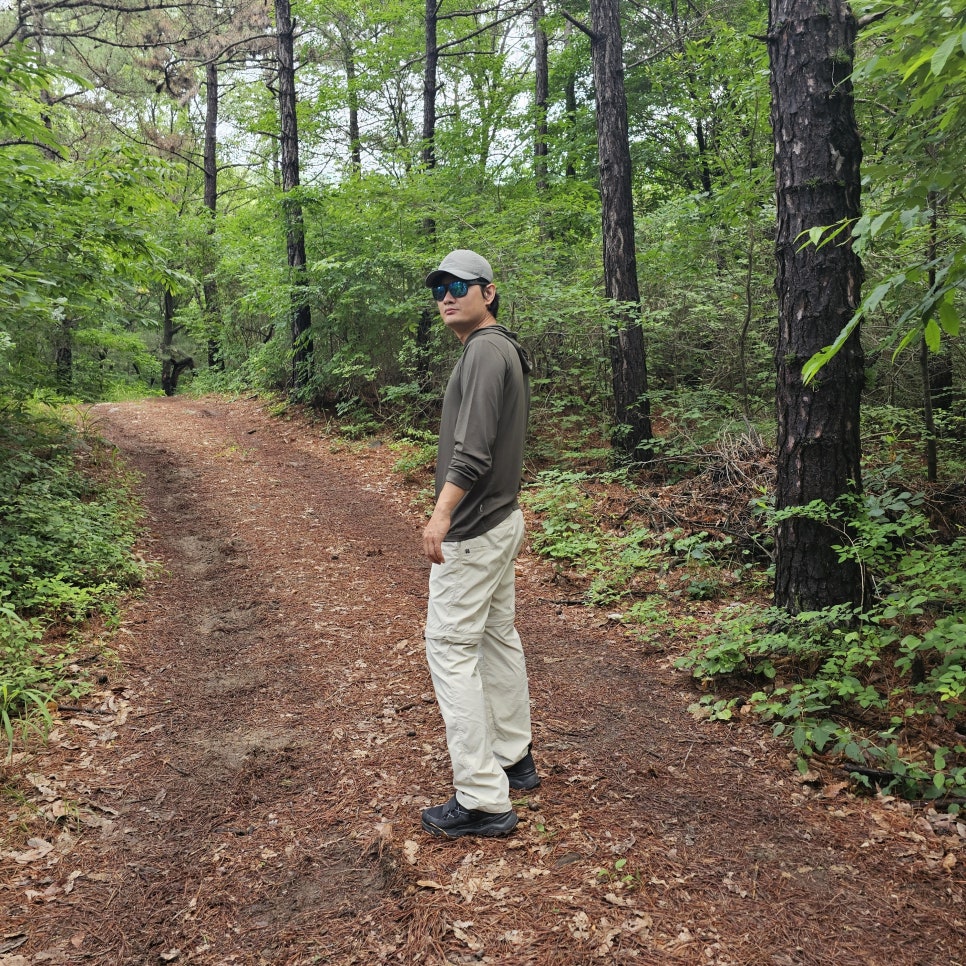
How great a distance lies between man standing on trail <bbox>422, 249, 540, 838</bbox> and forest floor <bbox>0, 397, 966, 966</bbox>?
272 mm

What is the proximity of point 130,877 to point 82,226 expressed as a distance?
5.88 metres

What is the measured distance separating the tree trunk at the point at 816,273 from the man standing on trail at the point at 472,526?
6.95 feet

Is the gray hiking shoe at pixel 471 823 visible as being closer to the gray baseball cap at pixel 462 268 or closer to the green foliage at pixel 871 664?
the green foliage at pixel 871 664

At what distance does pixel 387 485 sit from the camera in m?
9.10

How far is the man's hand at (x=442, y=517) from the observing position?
2.65m

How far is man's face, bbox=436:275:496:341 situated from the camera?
9.34ft

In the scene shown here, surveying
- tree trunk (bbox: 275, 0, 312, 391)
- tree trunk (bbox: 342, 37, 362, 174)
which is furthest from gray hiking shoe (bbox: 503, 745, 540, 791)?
tree trunk (bbox: 342, 37, 362, 174)

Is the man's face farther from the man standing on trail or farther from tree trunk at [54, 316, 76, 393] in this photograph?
tree trunk at [54, 316, 76, 393]

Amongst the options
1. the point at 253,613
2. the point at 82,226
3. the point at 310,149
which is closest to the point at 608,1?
the point at 82,226

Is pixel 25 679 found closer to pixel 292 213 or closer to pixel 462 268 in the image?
pixel 462 268

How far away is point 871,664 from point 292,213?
11.9m

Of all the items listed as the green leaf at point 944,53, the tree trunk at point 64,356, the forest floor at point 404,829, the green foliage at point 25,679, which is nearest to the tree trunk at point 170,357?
the tree trunk at point 64,356

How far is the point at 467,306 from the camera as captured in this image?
9.38 feet

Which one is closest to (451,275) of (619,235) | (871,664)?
(871,664)
